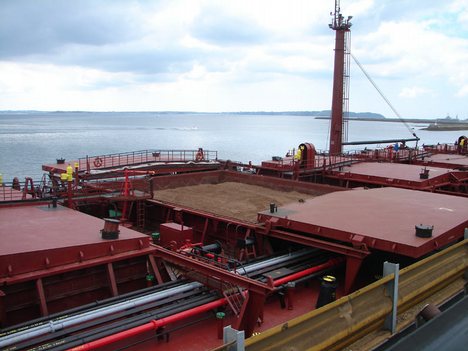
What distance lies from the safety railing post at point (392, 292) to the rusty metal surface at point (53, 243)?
222 inches

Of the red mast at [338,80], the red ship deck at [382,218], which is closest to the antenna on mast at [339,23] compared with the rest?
the red mast at [338,80]

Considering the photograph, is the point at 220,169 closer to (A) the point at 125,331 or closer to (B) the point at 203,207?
(B) the point at 203,207

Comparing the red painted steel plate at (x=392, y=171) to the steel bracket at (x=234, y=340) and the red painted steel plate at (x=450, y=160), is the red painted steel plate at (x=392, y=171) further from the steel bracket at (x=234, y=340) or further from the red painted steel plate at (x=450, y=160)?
the steel bracket at (x=234, y=340)

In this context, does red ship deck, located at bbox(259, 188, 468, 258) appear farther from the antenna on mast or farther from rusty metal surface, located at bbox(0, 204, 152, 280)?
the antenna on mast

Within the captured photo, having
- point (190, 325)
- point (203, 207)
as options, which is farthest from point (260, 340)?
point (203, 207)

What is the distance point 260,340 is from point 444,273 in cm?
357

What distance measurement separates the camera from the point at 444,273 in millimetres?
6078

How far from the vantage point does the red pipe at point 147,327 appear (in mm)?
6229

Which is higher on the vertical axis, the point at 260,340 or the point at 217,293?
the point at 260,340

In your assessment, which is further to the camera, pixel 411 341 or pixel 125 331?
pixel 125 331

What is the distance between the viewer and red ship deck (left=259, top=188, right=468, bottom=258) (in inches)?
355

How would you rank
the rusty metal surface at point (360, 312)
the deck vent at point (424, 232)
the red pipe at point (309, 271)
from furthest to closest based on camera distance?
1. the deck vent at point (424, 232)
2. the red pipe at point (309, 271)
3. the rusty metal surface at point (360, 312)

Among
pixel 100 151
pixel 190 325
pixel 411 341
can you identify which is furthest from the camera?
pixel 100 151

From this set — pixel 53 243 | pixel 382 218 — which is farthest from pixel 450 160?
pixel 53 243
